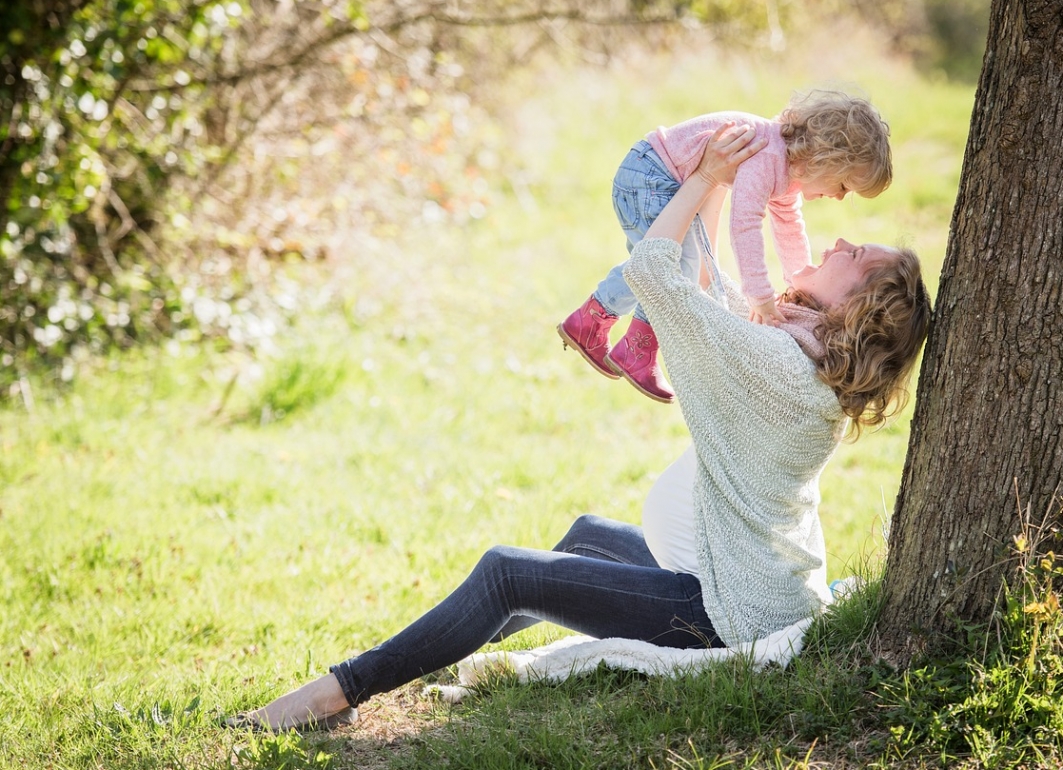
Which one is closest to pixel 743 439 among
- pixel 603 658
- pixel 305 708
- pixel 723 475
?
pixel 723 475

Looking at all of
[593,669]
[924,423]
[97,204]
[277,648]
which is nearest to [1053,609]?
[924,423]

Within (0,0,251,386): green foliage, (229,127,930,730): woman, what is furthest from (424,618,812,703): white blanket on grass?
(0,0,251,386): green foliage

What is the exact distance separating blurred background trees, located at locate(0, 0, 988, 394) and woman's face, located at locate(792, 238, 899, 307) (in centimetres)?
396

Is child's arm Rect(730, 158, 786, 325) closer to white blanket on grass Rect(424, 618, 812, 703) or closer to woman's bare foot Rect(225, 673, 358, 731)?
white blanket on grass Rect(424, 618, 812, 703)

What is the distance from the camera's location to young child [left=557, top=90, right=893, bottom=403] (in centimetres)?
265

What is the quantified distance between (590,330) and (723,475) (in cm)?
71

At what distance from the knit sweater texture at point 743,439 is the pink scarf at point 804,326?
0.10 feet

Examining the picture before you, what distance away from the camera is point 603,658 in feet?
9.19

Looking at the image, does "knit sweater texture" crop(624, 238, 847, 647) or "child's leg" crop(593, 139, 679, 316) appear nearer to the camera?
"knit sweater texture" crop(624, 238, 847, 647)

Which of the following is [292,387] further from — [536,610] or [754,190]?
[754,190]

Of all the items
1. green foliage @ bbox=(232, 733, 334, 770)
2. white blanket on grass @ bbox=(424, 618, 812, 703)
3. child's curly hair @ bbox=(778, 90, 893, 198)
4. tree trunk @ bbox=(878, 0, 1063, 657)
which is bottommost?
white blanket on grass @ bbox=(424, 618, 812, 703)

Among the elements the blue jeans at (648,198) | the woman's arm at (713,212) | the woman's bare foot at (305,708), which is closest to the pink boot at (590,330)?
the blue jeans at (648,198)

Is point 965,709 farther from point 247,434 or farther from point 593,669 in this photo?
point 247,434

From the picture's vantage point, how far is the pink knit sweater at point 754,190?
2670mm
